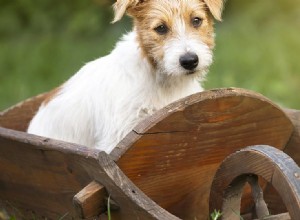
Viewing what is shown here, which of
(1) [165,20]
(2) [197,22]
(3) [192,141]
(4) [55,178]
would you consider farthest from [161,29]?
(4) [55,178]

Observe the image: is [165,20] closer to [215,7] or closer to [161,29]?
[161,29]

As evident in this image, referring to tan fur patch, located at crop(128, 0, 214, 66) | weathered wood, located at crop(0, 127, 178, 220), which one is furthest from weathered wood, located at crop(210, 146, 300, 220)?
tan fur patch, located at crop(128, 0, 214, 66)

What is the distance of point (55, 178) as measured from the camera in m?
3.66

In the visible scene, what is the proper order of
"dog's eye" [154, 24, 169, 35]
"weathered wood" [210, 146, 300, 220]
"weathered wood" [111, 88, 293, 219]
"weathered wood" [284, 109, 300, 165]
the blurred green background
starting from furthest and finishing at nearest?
the blurred green background
"dog's eye" [154, 24, 169, 35]
"weathered wood" [284, 109, 300, 165]
"weathered wood" [111, 88, 293, 219]
"weathered wood" [210, 146, 300, 220]

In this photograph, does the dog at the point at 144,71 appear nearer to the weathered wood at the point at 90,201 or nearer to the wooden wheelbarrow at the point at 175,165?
the wooden wheelbarrow at the point at 175,165

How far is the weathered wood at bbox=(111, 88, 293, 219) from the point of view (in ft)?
11.1

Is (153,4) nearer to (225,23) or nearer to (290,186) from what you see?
(290,186)

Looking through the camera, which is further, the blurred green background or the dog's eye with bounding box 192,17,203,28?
the blurred green background

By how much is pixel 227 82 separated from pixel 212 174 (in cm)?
411

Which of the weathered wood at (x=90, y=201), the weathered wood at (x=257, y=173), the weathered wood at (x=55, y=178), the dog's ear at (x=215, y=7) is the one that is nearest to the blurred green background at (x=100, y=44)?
the dog's ear at (x=215, y=7)

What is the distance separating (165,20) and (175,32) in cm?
8

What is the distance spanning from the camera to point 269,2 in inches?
484

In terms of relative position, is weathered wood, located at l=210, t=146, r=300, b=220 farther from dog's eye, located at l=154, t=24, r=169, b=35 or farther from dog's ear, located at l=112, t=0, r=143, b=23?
dog's ear, located at l=112, t=0, r=143, b=23

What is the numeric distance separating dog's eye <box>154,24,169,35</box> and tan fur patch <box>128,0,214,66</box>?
15 millimetres
